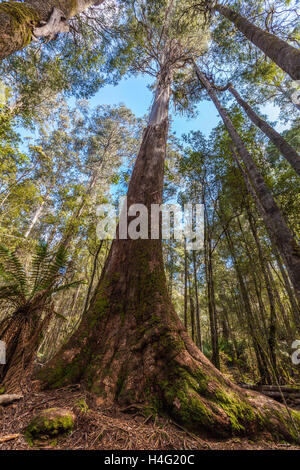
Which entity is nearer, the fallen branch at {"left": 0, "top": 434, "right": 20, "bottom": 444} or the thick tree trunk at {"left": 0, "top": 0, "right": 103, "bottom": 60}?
the fallen branch at {"left": 0, "top": 434, "right": 20, "bottom": 444}

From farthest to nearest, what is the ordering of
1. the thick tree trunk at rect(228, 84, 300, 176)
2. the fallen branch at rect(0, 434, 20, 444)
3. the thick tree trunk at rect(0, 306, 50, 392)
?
the thick tree trunk at rect(228, 84, 300, 176) < the thick tree trunk at rect(0, 306, 50, 392) < the fallen branch at rect(0, 434, 20, 444)

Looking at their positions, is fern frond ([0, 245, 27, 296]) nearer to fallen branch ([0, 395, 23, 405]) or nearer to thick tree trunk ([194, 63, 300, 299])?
fallen branch ([0, 395, 23, 405])

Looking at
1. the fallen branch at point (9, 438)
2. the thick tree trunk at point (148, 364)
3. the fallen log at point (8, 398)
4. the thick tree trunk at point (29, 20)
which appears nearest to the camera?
the fallen branch at point (9, 438)

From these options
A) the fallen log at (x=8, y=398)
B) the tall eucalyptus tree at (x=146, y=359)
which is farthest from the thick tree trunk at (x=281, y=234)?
the fallen log at (x=8, y=398)

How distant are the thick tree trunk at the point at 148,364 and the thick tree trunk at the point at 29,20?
3179 millimetres

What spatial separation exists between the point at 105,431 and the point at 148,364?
24.9 inches

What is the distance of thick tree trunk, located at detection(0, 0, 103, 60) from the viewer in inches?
92.1

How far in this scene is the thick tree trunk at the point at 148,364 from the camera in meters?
1.59

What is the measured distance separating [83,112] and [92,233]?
15317 mm

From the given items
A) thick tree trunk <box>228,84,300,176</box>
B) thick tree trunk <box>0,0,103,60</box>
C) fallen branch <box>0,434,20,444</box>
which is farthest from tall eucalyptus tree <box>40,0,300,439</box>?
thick tree trunk <box>228,84,300,176</box>

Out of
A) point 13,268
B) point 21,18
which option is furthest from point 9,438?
point 21,18

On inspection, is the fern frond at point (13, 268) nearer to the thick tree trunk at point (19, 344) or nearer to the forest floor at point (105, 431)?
the thick tree trunk at point (19, 344)

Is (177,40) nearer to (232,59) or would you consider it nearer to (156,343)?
(232,59)
